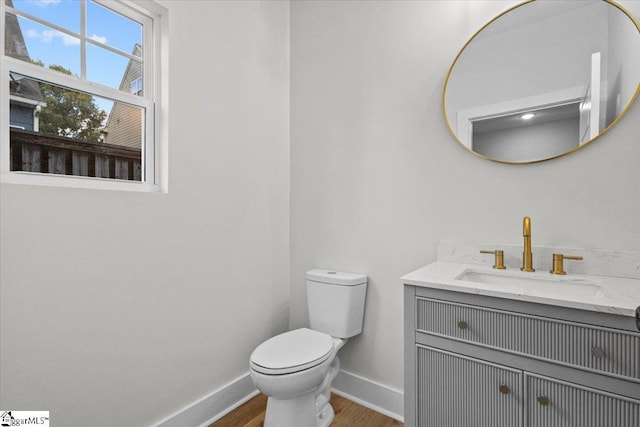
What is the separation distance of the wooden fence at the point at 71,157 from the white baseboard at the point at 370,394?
5.29 ft

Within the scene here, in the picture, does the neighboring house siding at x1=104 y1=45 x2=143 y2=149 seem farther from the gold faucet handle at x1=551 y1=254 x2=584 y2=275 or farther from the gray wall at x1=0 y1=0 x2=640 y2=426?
the gold faucet handle at x1=551 y1=254 x2=584 y2=275

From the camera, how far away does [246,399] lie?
76.8 inches

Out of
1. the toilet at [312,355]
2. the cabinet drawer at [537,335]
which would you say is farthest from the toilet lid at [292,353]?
the cabinet drawer at [537,335]

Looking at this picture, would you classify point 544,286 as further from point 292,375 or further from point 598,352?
point 292,375

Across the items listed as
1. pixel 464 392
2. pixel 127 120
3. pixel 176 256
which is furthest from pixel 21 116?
pixel 464 392

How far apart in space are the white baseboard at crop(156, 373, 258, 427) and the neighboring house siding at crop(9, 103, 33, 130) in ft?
4.52

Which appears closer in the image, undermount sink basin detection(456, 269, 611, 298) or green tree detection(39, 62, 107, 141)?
undermount sink basin detection(456, 269, 611, 298)

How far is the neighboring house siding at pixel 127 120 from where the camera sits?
1.50 meters

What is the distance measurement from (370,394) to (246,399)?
722 millimetres

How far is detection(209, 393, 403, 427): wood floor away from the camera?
174 cm

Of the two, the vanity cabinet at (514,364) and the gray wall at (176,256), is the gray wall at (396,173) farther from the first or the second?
the vanity cabinet at (514,364)

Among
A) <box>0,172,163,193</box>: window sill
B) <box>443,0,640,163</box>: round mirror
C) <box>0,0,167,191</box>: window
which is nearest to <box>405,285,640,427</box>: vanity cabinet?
<box>443,0,640,163</box>: round mirror

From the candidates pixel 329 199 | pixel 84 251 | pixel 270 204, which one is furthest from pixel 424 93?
pixel 84 251

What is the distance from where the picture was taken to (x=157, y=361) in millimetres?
1545
